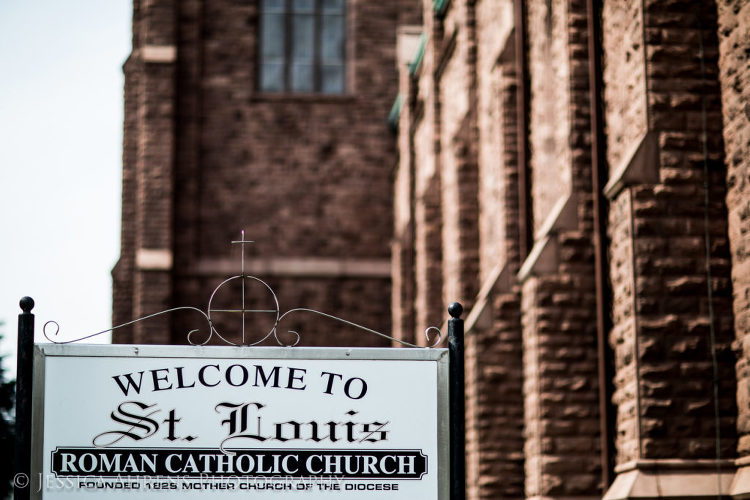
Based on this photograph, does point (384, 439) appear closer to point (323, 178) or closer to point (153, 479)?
point (153, 479)

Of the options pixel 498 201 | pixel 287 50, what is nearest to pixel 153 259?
pixel 287 50

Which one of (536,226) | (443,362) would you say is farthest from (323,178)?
(443,362)

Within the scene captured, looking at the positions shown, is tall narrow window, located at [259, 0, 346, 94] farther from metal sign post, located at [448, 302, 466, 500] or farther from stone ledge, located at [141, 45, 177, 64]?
metal sign post, located at [448, 302, 466, 500]

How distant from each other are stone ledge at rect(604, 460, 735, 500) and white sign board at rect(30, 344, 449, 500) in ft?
13.5

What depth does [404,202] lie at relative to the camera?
81.9 feet

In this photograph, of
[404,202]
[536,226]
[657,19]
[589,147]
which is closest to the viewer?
[657,19]

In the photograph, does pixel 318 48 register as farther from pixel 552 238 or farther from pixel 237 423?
pixel 237 423

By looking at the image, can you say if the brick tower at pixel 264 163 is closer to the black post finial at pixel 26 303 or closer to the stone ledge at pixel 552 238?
the stone ledge at pixel 552 238

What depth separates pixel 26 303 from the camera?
5.93m

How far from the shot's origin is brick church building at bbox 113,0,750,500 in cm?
999

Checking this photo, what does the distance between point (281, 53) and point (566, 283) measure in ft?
52.2

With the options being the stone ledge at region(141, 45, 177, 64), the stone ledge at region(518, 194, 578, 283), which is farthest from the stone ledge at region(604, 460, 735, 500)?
the stone ledge at region(141, 45, 177, 64)

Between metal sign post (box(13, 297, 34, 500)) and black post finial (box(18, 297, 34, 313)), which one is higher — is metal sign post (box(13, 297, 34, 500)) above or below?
below

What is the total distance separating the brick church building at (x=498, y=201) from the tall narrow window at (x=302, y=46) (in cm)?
5
